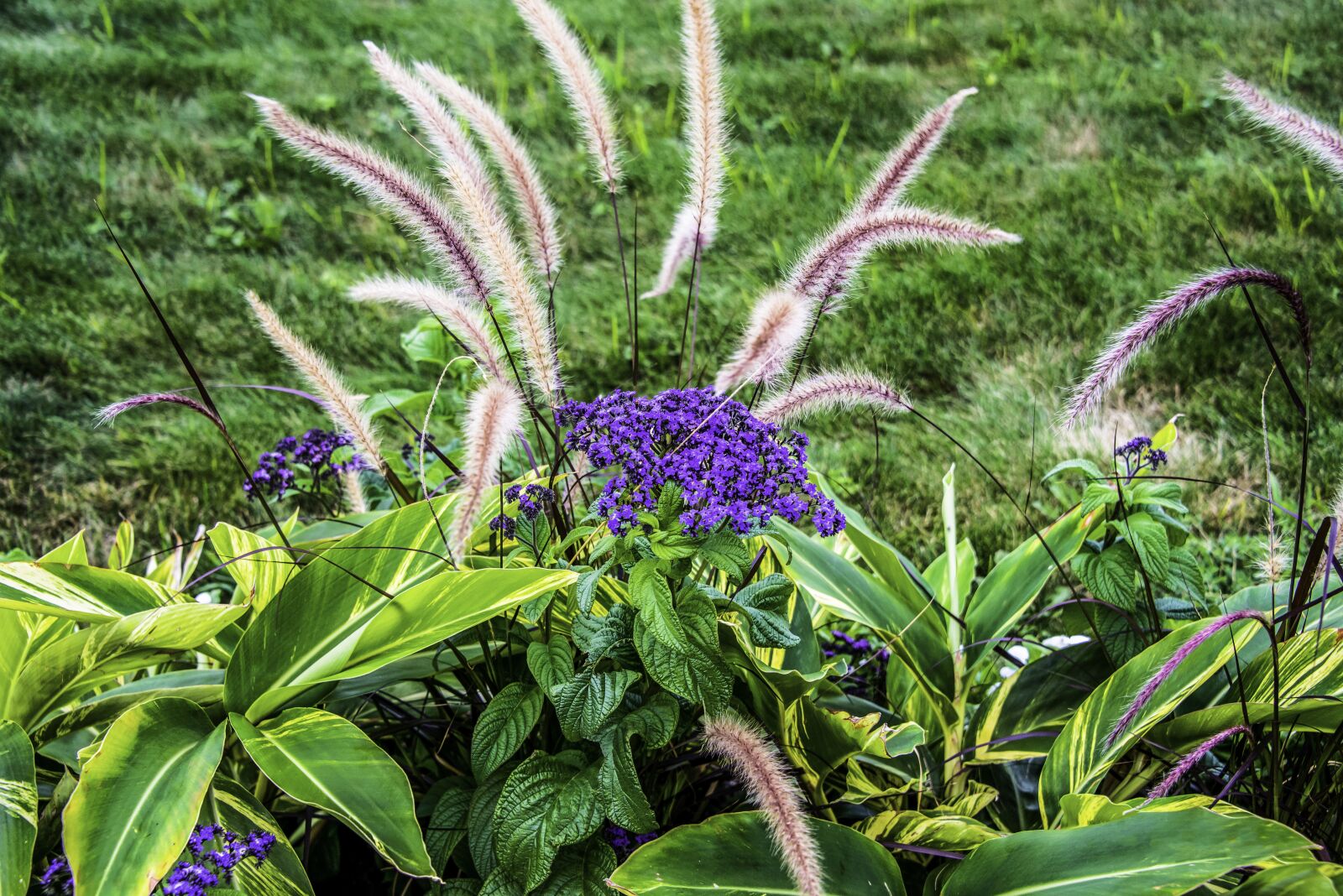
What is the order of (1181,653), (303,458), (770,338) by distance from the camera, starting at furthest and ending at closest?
(303,458), (770,338), (1181,653)

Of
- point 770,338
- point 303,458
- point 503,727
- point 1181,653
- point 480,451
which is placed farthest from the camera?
point 303,458

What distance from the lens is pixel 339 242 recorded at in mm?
3750

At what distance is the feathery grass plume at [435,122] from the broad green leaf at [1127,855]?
995mm

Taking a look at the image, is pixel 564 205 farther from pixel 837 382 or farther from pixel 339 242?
pixel 837 382

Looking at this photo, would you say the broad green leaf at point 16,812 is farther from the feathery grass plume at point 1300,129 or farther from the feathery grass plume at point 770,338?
the feathery grass plume at point 1300,129

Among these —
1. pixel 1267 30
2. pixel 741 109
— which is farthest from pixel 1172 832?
pixel 1267 30

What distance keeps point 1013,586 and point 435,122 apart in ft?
3.53

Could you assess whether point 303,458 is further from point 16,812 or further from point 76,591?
point 16,812

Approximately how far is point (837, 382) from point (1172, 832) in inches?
24.5

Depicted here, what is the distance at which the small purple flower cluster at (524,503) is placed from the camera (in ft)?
4.22

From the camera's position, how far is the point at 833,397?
1.39 meters

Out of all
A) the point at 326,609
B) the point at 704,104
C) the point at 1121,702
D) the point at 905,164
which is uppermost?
the point at 704,104

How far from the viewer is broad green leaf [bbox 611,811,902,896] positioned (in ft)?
3.92

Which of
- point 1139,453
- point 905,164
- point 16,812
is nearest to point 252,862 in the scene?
point 16,812
